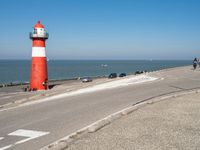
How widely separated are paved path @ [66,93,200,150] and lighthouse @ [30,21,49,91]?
20.5 meters

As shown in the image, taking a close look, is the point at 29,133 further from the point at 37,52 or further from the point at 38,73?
the point at 38,73

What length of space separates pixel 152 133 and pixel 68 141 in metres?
2.26

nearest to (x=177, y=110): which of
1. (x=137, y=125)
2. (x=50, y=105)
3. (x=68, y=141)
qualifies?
(x=137, y=125)

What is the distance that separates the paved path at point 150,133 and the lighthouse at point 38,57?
2052 centimetres

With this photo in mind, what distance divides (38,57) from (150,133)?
23104mm

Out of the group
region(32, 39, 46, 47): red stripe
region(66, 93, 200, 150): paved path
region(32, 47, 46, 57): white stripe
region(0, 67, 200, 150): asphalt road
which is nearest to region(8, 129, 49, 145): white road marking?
region(0, 67, 200, 150): asphalt road

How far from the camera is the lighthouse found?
2811cm

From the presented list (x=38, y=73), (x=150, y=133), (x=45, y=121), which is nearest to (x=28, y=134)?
(x=45, y=121)

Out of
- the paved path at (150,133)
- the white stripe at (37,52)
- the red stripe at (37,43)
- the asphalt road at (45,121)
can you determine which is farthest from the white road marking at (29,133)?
the red stripe at (37,43)

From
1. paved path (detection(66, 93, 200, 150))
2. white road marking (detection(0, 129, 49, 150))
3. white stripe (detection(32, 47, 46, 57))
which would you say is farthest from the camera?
white stripe (detection(32, 47, 46, 57))

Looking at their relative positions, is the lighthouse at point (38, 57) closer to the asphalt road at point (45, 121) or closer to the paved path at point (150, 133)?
the asphalt road at point (45, 121)

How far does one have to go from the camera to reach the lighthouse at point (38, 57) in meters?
28.1

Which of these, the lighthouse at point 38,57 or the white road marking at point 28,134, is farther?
the lighthouse at point 38,57

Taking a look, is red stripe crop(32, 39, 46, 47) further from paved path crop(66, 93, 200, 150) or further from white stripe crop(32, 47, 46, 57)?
paved path crop(66, 93, 200, 150)
